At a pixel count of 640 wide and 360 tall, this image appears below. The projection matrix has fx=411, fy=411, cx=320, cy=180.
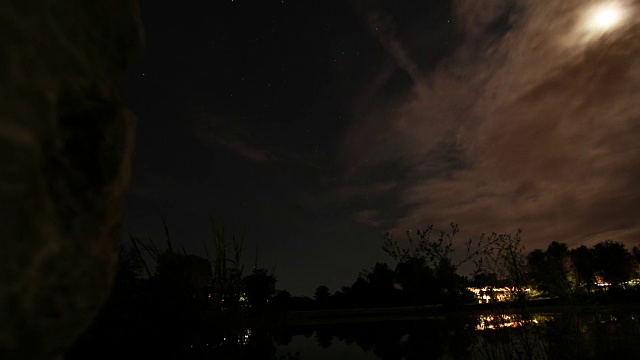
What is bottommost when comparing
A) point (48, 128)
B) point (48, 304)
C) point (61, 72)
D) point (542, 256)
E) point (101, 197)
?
point (48, 304)

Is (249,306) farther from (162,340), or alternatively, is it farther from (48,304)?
(48,304)

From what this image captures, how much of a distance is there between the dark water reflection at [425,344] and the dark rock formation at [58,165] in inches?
142

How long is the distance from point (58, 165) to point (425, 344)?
1095 cm

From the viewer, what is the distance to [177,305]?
197 inches

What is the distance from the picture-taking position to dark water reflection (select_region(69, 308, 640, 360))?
4.77 m

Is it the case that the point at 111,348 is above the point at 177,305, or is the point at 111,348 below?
below

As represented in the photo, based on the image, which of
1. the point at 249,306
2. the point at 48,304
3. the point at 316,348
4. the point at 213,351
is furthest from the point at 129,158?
the point at 316,348

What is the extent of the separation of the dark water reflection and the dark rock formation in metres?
3.60

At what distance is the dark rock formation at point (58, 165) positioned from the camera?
1.05m

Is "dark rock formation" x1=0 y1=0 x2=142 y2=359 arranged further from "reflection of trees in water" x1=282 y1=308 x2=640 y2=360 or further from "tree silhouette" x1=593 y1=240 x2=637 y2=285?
"tree silhouette" x1=593 y1=240 x2=637 y2=285

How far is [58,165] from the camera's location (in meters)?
1.22

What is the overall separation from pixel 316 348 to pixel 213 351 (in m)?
7.75

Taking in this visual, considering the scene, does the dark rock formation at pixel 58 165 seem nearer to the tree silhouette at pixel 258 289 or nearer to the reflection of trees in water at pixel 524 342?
the tree silhouette at pixel 258 289

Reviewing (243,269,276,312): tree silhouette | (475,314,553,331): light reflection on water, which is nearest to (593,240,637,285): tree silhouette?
(475,314,553,331): light reflection on water
